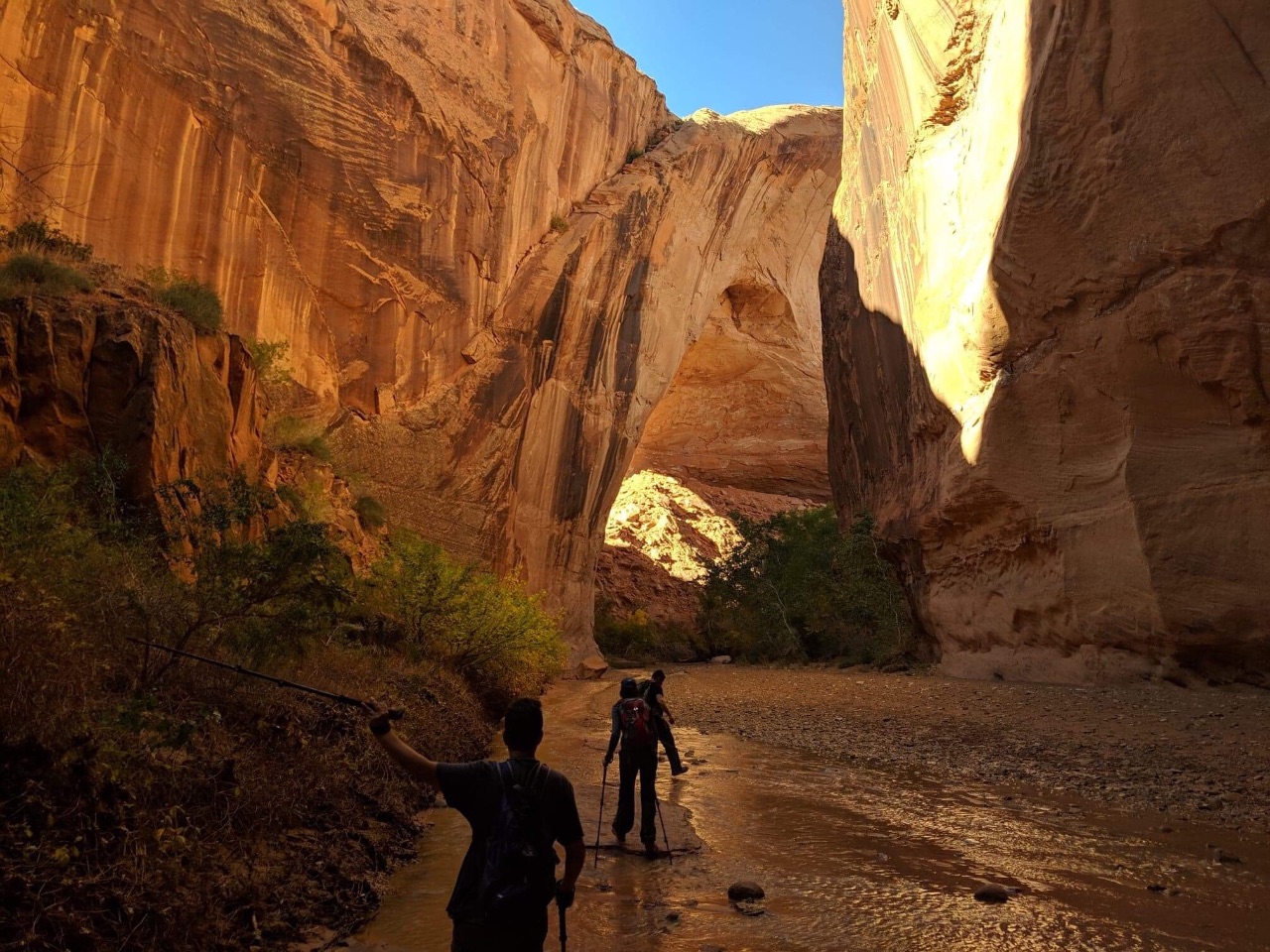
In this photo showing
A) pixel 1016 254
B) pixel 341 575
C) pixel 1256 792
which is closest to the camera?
pixel 1256 792

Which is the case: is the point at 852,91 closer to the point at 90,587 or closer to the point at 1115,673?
the point at 1115,673

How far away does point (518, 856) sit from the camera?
2.62 m

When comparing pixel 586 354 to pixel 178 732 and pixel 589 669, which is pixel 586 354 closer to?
pixel 589 669

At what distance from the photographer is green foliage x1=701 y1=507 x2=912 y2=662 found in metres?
21.7

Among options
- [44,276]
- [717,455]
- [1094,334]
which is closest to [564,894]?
[44,276]

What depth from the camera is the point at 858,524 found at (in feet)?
71.3

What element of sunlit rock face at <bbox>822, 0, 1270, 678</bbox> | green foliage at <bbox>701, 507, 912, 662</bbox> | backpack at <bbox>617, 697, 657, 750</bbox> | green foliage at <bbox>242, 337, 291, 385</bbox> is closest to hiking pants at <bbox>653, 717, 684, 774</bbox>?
backpack at <bbox>617, 697, 657, 750</bbox>

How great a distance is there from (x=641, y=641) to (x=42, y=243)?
25359 millimetres

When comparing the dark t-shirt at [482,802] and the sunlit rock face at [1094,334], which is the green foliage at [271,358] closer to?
the sunlit rock face at [1094,334]

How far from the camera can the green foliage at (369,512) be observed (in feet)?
60.4

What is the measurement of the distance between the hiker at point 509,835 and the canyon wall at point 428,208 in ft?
46.5

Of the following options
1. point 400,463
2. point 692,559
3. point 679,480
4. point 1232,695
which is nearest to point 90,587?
point 1232,695

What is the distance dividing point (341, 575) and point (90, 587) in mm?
2672

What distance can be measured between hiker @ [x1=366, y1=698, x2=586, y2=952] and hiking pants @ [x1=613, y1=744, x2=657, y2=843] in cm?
323
